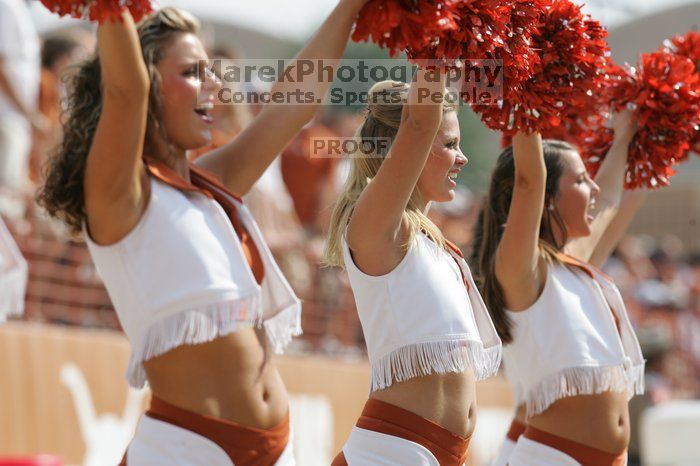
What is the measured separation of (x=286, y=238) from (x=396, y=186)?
4.11m

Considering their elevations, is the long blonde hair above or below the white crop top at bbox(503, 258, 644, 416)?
above

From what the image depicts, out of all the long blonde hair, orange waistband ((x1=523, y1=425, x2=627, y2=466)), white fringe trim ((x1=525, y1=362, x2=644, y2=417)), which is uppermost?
the long blonde hair

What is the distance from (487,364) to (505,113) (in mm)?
665

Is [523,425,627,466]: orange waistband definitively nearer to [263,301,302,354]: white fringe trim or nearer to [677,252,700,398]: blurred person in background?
[263,301,302,354]: white fringe trim

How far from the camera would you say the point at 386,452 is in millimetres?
2756

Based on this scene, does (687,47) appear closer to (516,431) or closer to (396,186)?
(516,431)

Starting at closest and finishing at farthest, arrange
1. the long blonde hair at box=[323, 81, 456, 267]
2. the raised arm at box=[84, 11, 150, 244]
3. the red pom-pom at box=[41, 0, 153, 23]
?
the red pom-pom at box=[41, 0, 153, 23], the raised arm at box=[84, 11, 150, 244], the long blonde hair at box=[323, 81, 456, 267]

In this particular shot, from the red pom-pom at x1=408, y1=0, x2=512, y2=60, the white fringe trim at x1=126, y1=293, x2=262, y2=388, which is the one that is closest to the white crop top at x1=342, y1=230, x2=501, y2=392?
the white fringe trim at x1=126, y1=293, x2=262, y2=388

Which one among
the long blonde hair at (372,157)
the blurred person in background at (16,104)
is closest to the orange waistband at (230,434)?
the long blonde hair at (372,157)

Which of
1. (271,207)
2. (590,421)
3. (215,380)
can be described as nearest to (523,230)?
(590,421)

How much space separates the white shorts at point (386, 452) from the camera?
273 cm

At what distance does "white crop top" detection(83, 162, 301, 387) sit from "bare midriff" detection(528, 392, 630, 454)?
48.6 inches

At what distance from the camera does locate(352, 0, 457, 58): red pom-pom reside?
2.34 meters

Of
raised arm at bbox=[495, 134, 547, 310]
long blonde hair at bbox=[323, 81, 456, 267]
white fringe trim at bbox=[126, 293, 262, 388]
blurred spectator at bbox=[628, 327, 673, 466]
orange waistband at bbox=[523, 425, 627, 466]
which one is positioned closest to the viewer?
white fringe trim at bbox=[126, 293, 262, 388]
